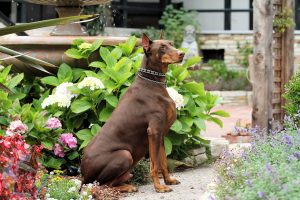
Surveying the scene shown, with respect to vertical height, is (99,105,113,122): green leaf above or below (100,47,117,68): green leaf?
below

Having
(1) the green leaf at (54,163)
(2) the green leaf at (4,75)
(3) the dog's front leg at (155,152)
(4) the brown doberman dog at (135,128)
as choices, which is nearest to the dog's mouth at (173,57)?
(4) the brown doberman dog at (135,128)

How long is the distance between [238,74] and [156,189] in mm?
14370

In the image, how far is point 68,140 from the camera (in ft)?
19.7

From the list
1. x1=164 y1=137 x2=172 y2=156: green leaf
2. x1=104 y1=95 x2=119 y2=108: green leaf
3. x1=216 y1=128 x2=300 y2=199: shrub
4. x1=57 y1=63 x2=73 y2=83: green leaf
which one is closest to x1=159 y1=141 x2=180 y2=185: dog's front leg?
x1=164 y1=137 x2=172 y2=156: green leaf

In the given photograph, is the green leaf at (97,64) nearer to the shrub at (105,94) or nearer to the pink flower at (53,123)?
the shrub at (105,94)

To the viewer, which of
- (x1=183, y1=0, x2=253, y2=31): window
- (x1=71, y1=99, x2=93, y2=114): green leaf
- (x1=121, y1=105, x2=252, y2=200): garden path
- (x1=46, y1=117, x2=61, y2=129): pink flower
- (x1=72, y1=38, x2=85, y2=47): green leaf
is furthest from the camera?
(x1=183, y1=0, x2=253, y2=31): window

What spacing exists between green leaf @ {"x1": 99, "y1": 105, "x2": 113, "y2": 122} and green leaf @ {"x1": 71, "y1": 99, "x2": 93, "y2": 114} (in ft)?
0.39

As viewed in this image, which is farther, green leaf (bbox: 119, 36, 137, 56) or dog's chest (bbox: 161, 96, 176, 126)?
green leaf (bbox: 119, 36, 137, 56)

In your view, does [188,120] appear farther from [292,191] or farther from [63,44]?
[292,191]

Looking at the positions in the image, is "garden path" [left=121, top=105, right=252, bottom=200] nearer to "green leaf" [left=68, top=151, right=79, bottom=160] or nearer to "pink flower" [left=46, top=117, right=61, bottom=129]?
"green leaf" [left=68, top=151, right=79, bottom=160]

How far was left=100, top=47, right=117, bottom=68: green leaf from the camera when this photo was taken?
6453 mm

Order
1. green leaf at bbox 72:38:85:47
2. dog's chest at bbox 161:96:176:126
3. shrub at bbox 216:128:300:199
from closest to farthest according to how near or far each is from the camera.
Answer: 1. shrub at bbox 216:128:300:199
2. dog's chest at bbox 161:96:176:126
3. green leaf at bbox 72:38:85:47

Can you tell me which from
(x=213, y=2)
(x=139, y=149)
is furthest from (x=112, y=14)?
(x=139, y=149)

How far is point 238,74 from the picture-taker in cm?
1936
